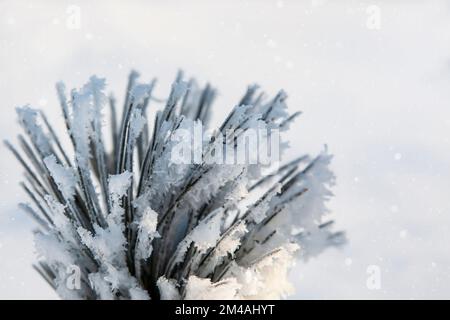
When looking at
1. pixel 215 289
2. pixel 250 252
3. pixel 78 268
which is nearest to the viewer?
pixel 215 289

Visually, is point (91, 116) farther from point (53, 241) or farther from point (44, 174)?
point (53, 241)

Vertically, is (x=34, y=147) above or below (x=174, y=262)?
above

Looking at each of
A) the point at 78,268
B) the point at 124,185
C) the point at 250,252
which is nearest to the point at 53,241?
the point at 78,268

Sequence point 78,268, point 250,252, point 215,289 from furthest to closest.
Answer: point 250,252, point 78,268, point 215,289

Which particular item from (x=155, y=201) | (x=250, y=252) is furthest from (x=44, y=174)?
(x=250, y=252)
